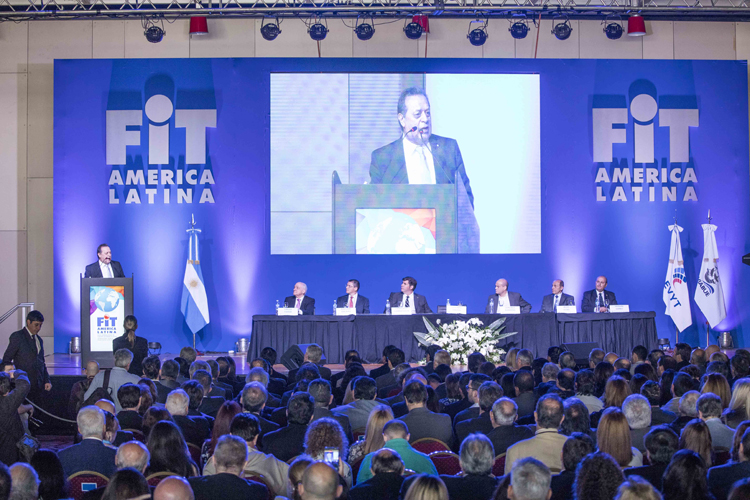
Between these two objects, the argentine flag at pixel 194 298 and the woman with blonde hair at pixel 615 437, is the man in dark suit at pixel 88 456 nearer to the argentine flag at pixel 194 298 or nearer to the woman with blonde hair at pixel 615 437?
the woman with blonde hair at pixel 615 437

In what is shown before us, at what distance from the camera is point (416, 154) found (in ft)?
36.9

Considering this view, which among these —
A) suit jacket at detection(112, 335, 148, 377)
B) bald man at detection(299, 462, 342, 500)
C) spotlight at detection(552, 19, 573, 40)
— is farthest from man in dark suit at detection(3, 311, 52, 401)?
spotlight at detection(552, 19, 573, 40)

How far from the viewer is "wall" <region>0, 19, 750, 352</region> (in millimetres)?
11438

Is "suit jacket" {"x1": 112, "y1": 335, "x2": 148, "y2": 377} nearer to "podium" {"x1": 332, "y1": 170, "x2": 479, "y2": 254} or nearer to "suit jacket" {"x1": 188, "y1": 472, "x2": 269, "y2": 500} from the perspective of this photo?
"suit jacket" {"x1": 188, "y1": 472, "x2": 269, "y2": 500}

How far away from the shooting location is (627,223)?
11.6 m

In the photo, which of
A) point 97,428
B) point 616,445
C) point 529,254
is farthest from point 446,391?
point 529,254

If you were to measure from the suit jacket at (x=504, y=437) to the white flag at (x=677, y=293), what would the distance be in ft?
26.1

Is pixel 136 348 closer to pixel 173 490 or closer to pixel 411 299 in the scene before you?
pixel 411 299

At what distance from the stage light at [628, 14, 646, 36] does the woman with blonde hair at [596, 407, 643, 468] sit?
8796 mm

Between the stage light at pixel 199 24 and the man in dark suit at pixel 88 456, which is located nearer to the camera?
the man in dark suit at pixel 88 456

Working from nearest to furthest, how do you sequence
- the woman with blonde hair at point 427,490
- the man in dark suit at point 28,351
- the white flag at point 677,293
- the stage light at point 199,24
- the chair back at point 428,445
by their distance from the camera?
the woman with blonde hair at point 427,490, the chair back at point 428,445, the man in dark suit at point 28,351, the stage light at point 199,24, the white flag at point 677,293

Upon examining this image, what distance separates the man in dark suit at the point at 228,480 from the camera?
303 centimetres

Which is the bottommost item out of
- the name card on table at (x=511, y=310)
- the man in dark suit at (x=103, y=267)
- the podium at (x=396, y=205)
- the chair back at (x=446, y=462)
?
the chair back at (x=446, y=462)

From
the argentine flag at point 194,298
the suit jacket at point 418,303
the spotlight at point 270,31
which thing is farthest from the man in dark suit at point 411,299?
the spotlight at point 270,31
